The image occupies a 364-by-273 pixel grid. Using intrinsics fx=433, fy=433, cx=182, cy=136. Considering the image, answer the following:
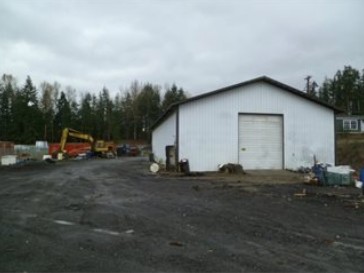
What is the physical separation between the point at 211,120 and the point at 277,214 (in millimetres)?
15497

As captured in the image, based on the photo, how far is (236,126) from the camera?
26219mm

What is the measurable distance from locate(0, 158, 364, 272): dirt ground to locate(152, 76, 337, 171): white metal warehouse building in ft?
34.9

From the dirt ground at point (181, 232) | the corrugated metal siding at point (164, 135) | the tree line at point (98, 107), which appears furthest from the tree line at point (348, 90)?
the dirt ground at point (181, 232)

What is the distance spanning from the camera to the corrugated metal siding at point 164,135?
96.8 ft

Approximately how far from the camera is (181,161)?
25094mm

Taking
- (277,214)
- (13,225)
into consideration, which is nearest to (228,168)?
(277,214)

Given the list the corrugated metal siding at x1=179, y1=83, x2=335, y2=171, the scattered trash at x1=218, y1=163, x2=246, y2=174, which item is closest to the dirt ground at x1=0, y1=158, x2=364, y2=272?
the scattered trash at x1=218, y1=163, x2=246, y2=174

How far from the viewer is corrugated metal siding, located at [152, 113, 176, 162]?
2949cm

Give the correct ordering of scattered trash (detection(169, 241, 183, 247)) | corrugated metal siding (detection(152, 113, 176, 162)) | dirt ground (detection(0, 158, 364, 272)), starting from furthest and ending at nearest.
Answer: corrugated metal siding (detection(152, 113, 176, 162))
scattered trash (detection(169, 241, 183, 247))
dirt ground (detection(0, 158, 364, 272))

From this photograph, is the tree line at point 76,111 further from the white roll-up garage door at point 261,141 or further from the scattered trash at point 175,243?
the scattered trash at point 175,243

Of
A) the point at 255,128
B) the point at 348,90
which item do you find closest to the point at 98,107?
the point at 348,90

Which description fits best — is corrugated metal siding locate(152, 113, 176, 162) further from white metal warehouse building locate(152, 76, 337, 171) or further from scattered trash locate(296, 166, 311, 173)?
scattered trash locate(296, 166, 311, 173)

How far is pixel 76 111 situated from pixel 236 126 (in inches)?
2989

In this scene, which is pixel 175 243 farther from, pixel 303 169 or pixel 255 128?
pixel 303 169
